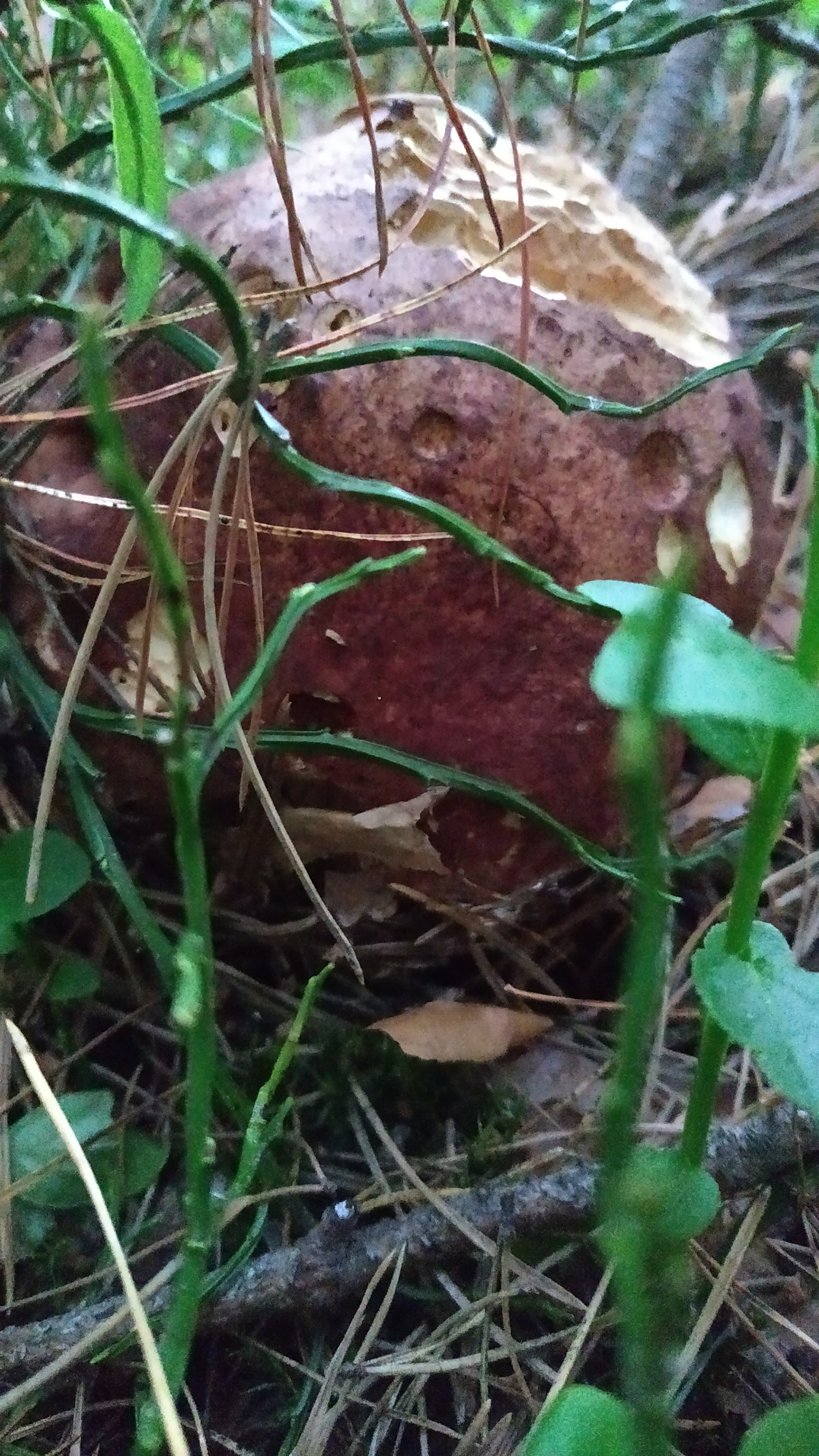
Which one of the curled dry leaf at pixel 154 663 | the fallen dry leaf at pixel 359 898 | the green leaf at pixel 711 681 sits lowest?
the fallen dry leaf at pixel 359 898

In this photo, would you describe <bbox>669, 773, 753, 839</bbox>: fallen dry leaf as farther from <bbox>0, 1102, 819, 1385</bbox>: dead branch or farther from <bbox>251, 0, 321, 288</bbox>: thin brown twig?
<bbox>251, 0, 321, 288</bbox>: thin brown twig

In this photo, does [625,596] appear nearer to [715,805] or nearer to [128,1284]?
[128,1284]

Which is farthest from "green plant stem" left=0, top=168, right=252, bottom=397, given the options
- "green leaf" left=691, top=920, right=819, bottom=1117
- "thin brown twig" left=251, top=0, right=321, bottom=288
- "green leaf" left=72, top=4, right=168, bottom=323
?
"green leaf" left=691, top=920, right=819, bottom=1117

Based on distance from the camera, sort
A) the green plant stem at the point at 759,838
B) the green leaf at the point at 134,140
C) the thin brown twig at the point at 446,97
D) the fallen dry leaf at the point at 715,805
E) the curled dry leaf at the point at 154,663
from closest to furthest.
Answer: the green plant stem at the point at 759,838, the green leaf at the point at 134,140, the thin brown twig at the point at 446,97, the curled dry leaf at the point at 154,663, the fallen dry leaf at the point at 715,805

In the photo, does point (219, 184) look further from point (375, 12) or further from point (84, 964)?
point (375, 12)

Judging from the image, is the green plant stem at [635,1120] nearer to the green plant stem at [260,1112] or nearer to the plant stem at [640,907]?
the plant stem at [640,907]

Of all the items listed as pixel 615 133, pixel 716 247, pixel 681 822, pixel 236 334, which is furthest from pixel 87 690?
pixel 615 133

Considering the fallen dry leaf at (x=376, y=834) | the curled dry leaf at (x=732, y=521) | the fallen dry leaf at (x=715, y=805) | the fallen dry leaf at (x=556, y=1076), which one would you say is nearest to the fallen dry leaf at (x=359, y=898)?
the fallen dry leaf at (x=376, y=834)
